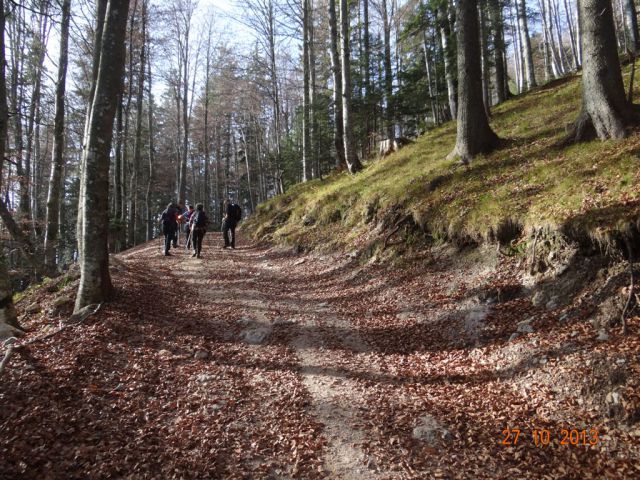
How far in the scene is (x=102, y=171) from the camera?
6609 millimetres

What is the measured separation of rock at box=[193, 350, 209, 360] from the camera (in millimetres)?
5535

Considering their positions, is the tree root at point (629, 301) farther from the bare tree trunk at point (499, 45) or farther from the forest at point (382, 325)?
the bare tree trunk at point (499, 45)

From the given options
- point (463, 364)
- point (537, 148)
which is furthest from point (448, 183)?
point (463, 364)

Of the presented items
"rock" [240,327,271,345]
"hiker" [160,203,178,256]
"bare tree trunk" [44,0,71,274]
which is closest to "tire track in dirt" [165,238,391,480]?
"rock" [240,327,271,345]

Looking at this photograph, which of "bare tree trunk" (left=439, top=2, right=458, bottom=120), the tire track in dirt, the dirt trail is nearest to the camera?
the dirt trail

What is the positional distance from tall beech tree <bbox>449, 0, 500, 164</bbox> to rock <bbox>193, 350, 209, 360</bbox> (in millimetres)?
7938

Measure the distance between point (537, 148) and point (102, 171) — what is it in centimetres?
937

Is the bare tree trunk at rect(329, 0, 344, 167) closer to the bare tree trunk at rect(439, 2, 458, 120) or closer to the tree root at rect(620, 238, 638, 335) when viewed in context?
the bare tree trunk at rect(439, 2, 458, 120)

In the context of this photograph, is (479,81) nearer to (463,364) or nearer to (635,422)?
(463,364)

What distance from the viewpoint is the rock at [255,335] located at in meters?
6.23

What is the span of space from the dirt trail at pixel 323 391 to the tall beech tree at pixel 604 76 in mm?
3664

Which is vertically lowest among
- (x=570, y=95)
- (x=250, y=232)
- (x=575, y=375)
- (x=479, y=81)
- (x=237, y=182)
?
(x=575, y=375)

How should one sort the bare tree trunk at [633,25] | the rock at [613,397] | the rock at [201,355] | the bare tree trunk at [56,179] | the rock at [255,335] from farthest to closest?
the bare tree trunk at [633,25] < the bare tree trunk at [56,179] < the rock at [255,335] < the rock at [201,355] < the rock at [613,397]

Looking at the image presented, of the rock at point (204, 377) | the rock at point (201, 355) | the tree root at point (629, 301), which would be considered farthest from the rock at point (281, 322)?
the tree root at point (629, 301)
